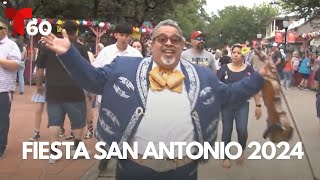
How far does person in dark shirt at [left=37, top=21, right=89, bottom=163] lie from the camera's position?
18.1 ft

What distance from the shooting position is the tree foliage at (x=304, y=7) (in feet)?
Answer: 32.6

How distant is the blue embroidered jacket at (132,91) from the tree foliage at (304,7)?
732 cm

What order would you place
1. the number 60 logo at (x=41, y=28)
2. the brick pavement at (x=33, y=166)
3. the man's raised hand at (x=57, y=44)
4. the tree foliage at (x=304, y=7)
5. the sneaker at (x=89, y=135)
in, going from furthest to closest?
the tree foliage at (x=304, y=7) < the sneaker at (x=89, y=135) < the brick pavement at (x=33, y=166) < the number 60 logo at (x=41, y=28) < the man's raised hand at (x=57, y=44)

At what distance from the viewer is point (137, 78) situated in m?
2.83

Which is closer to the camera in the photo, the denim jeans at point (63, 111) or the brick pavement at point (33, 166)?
the brick pavement at point (33, 166)

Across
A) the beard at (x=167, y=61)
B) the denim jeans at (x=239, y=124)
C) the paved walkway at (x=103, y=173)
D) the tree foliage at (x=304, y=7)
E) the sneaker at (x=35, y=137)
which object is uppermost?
the tree foliage at (x=304, y=7)

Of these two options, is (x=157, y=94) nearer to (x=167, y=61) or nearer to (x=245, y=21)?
(x=167, y=61)

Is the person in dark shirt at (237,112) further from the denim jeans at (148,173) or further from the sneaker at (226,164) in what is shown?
the denim jeans at (148,173)

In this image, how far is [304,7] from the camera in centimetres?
1116

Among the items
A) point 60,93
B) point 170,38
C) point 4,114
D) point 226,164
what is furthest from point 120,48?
point 170,38

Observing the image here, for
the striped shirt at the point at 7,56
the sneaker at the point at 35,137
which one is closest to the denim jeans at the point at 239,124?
the striped shirt at the point at 7,56

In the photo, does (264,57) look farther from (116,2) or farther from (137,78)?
(116,2)

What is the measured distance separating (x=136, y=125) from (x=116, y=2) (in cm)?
2724

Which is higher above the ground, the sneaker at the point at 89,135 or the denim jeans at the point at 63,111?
the denim jeans at the point at 63,111
